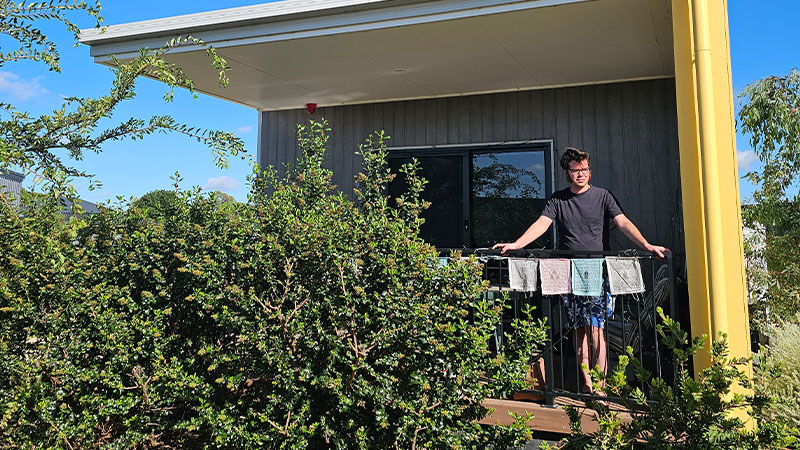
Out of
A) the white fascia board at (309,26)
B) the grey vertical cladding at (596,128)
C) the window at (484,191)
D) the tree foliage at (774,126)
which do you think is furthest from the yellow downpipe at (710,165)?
the tree foliage at (774,126)

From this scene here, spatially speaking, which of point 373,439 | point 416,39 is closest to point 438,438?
point 373,439

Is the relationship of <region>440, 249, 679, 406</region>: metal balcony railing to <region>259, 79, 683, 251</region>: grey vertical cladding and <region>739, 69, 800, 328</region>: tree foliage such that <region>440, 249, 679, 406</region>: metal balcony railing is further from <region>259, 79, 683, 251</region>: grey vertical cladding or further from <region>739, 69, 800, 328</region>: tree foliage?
<region>739, 69, 800, 328</region>: tree foliage

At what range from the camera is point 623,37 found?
14.5 feet

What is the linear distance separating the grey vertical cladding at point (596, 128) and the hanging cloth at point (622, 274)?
6.72ft

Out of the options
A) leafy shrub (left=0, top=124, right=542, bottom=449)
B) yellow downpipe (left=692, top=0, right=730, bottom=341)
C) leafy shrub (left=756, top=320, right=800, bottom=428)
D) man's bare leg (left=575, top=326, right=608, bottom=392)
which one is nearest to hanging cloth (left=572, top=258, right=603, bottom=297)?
man's bare leg (left=575, top=326, right=608, bottom=392)

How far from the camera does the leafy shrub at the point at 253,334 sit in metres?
2.71

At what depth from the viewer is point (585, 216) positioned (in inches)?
157

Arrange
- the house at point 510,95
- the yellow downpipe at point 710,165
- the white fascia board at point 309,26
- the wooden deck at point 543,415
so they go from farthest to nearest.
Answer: the white fascia board at point 309,26, the wooden deck at point 543,415, the house at point 510,95, the yellow downpipe at point 710,165

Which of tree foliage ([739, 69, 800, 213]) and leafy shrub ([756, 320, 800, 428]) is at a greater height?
tree foliage ([739, 69, 800, 213])

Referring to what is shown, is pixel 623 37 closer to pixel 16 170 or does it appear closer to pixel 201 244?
pixel 201 244

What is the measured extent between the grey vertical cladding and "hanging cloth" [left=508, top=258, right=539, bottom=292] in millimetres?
2258

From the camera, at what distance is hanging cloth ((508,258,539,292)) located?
3764mm

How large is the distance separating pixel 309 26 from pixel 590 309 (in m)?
3.02

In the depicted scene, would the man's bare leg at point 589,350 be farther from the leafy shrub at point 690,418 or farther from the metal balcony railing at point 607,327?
the leafy shrub at point 690,418
